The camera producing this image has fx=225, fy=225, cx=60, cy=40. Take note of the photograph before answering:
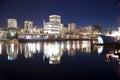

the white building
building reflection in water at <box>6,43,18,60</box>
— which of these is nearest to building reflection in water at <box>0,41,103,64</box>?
building reflection in water at <box>6,43,18,60</box>

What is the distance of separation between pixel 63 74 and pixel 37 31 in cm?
9554

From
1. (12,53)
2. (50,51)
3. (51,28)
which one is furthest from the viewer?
(51,28)

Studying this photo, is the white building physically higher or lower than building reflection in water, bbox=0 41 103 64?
higher

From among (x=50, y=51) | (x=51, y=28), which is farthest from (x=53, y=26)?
(x=50, y=51)

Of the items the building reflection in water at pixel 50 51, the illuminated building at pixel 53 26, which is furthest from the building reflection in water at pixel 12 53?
the illuminated building at pixel 53 26

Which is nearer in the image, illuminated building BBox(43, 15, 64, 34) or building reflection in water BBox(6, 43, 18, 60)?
building reflection in water BBox(6, 43, 18, 60)

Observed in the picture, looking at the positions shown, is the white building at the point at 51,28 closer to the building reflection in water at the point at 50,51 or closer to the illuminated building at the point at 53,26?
the illuminated building at the point at 53,26

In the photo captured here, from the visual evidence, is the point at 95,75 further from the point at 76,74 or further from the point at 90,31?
the point at 90,31

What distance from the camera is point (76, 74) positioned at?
15.6 m

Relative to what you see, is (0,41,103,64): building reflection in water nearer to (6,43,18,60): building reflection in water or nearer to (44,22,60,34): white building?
(6,43,18,60): building reflection in water

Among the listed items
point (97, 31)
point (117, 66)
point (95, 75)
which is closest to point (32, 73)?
point (95, 75)

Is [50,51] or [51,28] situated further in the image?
[51,28]

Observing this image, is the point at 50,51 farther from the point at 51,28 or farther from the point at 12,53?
the point at 51,28

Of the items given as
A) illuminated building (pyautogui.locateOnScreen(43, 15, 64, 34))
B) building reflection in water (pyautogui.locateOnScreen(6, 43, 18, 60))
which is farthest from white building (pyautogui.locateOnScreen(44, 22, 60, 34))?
building reflection in water (pyautogui.locateOnScreen(6, 43, 18, 60))
